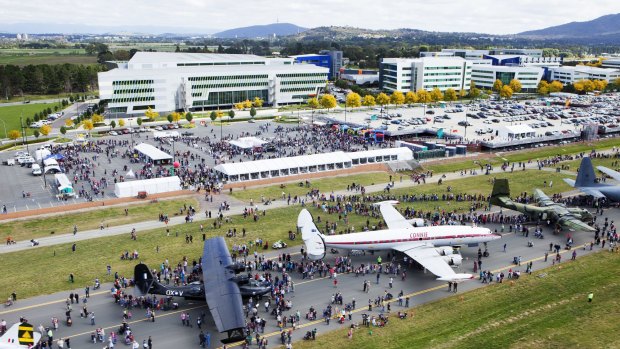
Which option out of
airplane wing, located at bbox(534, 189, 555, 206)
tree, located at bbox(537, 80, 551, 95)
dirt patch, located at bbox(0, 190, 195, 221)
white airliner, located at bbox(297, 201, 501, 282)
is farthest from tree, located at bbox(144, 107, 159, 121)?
tree, located at bbox(537, 80, 551, 95)

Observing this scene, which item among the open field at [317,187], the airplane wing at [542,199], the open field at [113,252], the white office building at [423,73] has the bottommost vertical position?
the open field at [113,252]

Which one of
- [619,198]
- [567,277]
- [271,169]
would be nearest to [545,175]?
[619,198]

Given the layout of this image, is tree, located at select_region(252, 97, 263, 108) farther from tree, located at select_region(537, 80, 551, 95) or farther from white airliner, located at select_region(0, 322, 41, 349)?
white airliner, located at select_region(0, 322, 41, 349)

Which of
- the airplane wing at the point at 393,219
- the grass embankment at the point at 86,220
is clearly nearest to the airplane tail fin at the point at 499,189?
the airplane wing at the point at 393,219

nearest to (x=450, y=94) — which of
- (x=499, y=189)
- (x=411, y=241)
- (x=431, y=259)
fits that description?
(x=499, y=189)

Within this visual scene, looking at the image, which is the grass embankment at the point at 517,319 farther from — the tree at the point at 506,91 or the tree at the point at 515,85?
the tree at the point at 515,85
